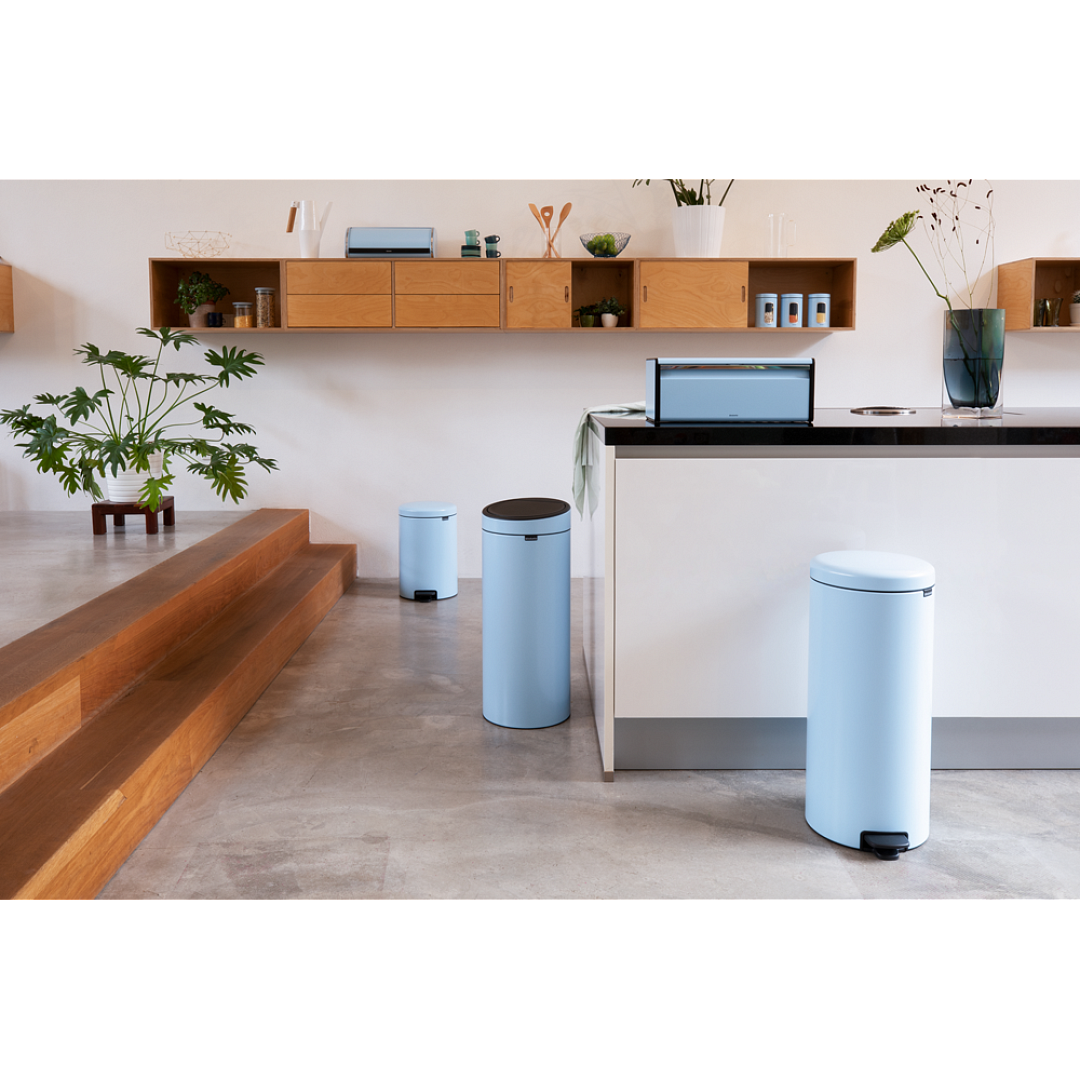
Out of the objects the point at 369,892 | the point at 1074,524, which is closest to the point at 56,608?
the point at 369,892

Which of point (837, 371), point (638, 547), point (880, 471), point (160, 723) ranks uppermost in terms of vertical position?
point (837, 371)

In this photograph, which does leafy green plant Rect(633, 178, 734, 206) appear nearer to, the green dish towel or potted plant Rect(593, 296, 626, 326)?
potted plant Rect(593, 296, 626, 326)

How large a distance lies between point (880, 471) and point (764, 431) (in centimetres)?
33

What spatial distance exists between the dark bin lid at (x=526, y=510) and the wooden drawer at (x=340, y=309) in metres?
2.33

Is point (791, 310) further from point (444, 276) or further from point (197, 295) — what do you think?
point (197, 295)

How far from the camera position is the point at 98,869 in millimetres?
2043

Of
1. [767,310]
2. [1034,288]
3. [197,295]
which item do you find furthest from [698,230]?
[197,295]

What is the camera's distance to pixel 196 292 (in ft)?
17.2

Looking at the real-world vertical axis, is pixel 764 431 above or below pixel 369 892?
above

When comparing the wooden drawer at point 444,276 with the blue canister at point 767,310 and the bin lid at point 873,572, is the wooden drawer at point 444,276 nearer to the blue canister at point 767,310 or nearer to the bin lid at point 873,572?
the blue canister at point 767,310

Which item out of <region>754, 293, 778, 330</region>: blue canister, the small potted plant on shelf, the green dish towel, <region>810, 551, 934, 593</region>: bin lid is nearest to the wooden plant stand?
the small potted plant on shelf
